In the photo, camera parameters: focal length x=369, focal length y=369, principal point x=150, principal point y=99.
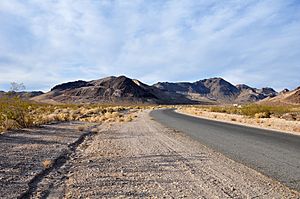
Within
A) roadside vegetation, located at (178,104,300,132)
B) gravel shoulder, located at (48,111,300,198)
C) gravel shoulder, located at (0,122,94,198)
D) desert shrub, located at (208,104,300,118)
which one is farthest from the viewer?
desert shrub, located at (208,104,300,118)

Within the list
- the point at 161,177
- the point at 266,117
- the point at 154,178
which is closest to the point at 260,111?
the point at 266,117

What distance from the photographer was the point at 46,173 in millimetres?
10234

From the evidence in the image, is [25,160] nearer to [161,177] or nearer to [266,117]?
[161,177]

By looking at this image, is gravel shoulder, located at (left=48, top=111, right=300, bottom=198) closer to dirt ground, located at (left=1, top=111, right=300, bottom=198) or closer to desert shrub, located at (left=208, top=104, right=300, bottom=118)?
dirt ground, located at (left=1, top=111, right=300, bottom=198)

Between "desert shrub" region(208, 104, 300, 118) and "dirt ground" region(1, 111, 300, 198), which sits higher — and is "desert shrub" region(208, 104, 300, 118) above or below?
above

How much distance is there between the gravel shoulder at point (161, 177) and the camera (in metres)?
7.84

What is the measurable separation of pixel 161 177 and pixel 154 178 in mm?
216

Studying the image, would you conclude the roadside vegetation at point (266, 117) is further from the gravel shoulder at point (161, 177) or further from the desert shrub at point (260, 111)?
the gravel shoulder at point (161, 177)

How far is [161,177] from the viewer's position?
9.46 meters

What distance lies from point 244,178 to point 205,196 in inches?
87.4

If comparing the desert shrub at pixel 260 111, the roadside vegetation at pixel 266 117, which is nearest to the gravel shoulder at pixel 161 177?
the roadside vegetation at pixel 266 117

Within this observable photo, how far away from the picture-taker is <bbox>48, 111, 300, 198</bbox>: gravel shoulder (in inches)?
309

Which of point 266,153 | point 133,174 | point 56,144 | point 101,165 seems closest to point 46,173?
point 101,165

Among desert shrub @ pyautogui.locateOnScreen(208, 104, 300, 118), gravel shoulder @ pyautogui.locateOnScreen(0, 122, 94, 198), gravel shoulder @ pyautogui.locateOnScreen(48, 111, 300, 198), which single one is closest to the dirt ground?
gravel shoulder @ pyautogui.locateOnScreen(48, 111, 300, 198)
